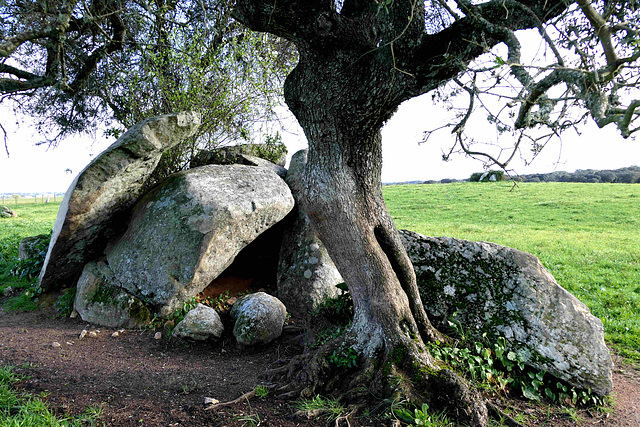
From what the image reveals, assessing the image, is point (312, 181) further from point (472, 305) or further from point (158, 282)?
point (158, 282)

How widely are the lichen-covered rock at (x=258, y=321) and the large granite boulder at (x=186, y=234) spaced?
106cm

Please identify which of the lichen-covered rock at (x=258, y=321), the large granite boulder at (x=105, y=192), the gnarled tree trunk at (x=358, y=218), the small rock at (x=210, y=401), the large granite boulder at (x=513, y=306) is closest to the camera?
the small rock at (x=210, y=401)

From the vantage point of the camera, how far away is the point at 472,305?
5.81 metres

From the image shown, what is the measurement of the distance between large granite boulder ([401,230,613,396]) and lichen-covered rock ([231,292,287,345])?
2.47 meters

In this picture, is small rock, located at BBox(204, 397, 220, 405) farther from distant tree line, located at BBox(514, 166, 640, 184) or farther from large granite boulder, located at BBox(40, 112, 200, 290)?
distant tree line, located at BBox(514, 166, 640, 184)

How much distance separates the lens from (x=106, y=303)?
286 inches

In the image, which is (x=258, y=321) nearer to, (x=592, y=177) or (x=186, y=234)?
(x=186, y=234)

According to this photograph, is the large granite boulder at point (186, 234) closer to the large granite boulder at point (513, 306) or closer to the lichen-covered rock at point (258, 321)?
the lichen-covered rock at point (258, 321)

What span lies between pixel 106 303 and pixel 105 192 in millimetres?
2102

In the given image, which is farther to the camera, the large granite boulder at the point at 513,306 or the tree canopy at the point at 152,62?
the tree canopy at the point at 152,62

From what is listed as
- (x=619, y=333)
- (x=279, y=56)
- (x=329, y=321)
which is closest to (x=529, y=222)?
(x=619, y=333)

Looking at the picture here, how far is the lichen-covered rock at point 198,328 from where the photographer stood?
6492 mm

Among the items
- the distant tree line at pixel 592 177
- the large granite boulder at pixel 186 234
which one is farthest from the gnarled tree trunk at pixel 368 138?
the distant tree line at pixel 592 177

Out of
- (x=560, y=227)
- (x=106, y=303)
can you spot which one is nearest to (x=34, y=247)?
(x=106, y=303)
